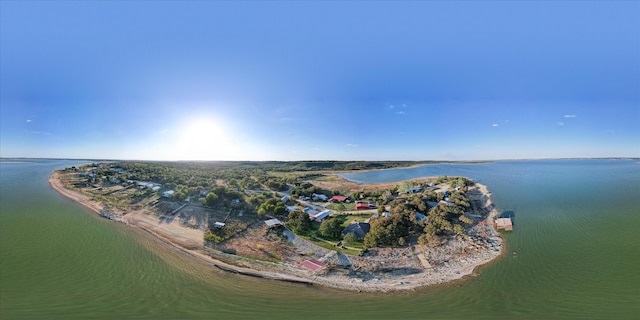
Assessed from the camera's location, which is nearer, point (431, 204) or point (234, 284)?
point (234, 284)

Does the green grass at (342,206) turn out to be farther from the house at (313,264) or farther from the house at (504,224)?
the house at (504,224)

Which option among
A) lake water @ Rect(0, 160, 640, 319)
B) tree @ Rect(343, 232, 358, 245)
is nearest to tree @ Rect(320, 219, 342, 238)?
tree @ Rect(343, 232, 358, 245)

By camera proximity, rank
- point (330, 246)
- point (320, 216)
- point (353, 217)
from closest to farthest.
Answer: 1. point (330, 246)
2. point (320, 216)
3. point (353, 217)

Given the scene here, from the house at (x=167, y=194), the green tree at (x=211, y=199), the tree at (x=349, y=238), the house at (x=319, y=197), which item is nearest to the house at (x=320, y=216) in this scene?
the tree at (x=349, y=238)

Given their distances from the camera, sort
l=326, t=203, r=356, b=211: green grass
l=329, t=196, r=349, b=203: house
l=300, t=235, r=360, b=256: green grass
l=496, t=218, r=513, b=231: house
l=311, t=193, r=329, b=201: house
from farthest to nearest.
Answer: l=311, t=193, r=329, b=201: house < l=329, t=196, r=349, b=203: house < l=326, t=203, r=356, b=211: green grass < l=496, t=218, r=513, b=231: house < l=300, t=235, r=360, b=256: green grass

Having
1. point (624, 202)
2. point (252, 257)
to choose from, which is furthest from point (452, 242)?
point (624, 202)

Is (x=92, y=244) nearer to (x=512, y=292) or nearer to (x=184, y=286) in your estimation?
(x=184, y=286)

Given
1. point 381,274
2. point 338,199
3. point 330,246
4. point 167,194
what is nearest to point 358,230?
point 330,246

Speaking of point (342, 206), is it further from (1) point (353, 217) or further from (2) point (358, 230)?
(2) point (358, 230)

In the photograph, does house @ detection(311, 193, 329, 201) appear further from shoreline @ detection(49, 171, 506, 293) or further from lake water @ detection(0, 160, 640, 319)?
lake water @ detection(0, 160, 640, 319)
